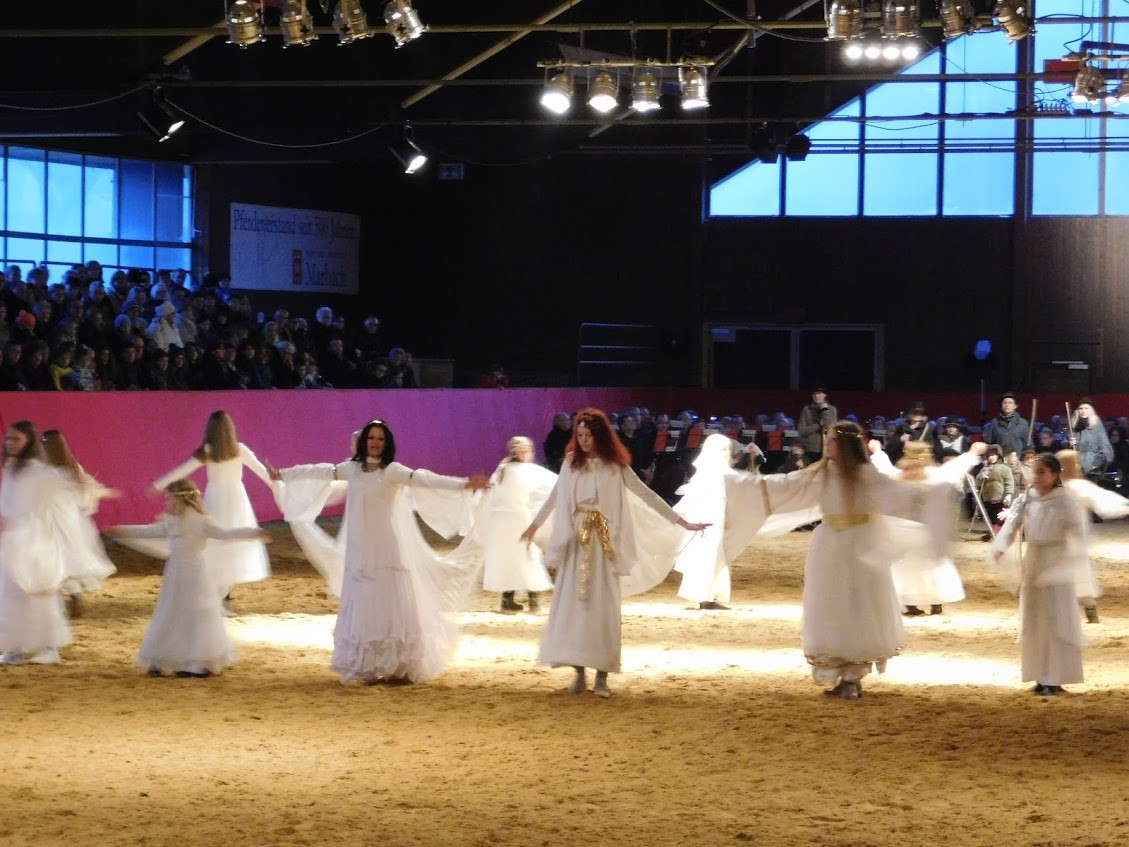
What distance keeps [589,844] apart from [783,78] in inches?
658

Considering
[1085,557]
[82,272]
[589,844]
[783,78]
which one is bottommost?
[589,844]

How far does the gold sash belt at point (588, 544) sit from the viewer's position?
36.1 ft

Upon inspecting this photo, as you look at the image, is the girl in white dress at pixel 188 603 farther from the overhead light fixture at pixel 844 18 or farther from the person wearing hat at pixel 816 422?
the person wearing hat at pixel 816 422

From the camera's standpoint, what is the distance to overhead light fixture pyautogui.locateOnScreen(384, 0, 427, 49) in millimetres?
15812

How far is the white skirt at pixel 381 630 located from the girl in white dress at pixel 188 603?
88cm

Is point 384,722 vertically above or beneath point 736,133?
beneath

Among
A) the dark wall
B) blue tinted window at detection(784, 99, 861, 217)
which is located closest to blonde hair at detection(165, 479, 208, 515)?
the dark wall

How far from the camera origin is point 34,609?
12.1m

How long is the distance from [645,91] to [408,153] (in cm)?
705

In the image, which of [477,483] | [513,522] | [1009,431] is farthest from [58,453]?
[1009,431]

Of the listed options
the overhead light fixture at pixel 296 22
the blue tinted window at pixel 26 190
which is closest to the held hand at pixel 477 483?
the overhead light fixture at pixel 296 22

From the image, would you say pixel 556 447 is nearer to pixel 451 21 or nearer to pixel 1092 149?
pixel 451 21

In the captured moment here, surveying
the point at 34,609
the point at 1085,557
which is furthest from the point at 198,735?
the point at 1085,557

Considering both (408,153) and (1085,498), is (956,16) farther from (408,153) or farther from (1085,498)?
(408,153)
